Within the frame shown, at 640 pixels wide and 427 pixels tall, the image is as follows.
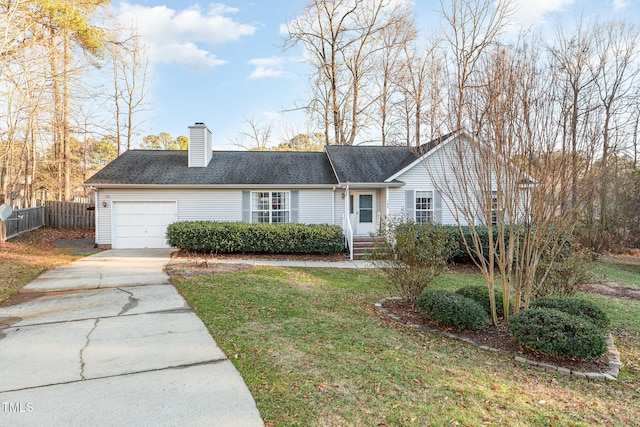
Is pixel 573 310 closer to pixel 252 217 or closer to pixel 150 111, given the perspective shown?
pixel 252 217

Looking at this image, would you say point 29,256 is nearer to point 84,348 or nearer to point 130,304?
point 130,304

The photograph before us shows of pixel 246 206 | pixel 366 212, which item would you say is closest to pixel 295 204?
pixel 246 206

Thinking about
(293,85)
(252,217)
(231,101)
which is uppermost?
(293,85)

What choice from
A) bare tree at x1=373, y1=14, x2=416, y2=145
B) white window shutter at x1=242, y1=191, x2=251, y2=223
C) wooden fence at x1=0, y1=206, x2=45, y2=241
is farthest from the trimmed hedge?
bare tree at x1=373, y1=14, x2=416, y2=145

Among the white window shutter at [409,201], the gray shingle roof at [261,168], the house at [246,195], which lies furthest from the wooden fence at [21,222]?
the white window shutter at [409,201]

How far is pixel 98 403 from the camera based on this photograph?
9.23 ft

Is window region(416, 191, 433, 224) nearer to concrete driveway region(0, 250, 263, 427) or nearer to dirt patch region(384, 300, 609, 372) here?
dirt patch region(384, 300, 609, 372)

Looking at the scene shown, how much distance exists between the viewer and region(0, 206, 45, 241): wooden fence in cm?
1262

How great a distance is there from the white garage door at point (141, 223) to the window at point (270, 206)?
10.6 feet

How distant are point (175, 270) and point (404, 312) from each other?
19.6 ft

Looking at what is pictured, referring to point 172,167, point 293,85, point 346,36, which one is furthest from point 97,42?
point 346,36

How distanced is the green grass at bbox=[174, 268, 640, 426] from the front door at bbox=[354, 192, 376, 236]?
8.14 metres

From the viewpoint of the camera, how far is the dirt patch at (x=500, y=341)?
393cm

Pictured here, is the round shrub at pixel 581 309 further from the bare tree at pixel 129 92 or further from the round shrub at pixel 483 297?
the bare tree at pixel 129 92
